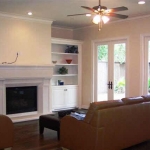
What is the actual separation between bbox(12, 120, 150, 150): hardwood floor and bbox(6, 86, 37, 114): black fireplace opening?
845mm

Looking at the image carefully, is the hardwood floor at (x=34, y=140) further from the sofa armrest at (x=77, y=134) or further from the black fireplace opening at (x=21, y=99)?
the black fireplace opening at (x=21, y=99)

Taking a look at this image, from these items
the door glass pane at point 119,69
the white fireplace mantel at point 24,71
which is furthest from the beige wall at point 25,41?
the door glass pane at point 119,69

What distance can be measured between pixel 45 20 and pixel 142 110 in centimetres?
426

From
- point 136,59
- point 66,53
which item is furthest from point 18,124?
point 136,59

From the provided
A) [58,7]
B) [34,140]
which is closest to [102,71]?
[58,7]

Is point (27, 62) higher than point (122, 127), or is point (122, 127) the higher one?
point (27, 62)

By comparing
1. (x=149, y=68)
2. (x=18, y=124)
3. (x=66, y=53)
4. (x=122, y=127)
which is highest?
(x=66, y=53)

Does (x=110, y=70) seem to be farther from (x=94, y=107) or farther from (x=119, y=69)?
(x=94, y=107)

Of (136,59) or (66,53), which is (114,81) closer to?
(136,59)

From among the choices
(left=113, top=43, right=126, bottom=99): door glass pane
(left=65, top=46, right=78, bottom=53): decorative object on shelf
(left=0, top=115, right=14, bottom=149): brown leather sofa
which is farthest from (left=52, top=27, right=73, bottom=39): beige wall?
(left=0, top=115, right=14, bottom=149): brown leather sofa

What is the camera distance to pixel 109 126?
→ 12.5 ft

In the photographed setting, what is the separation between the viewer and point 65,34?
865 cm

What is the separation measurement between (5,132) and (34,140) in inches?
41.0

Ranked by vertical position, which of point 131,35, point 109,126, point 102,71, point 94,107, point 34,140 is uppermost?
point 131,35
